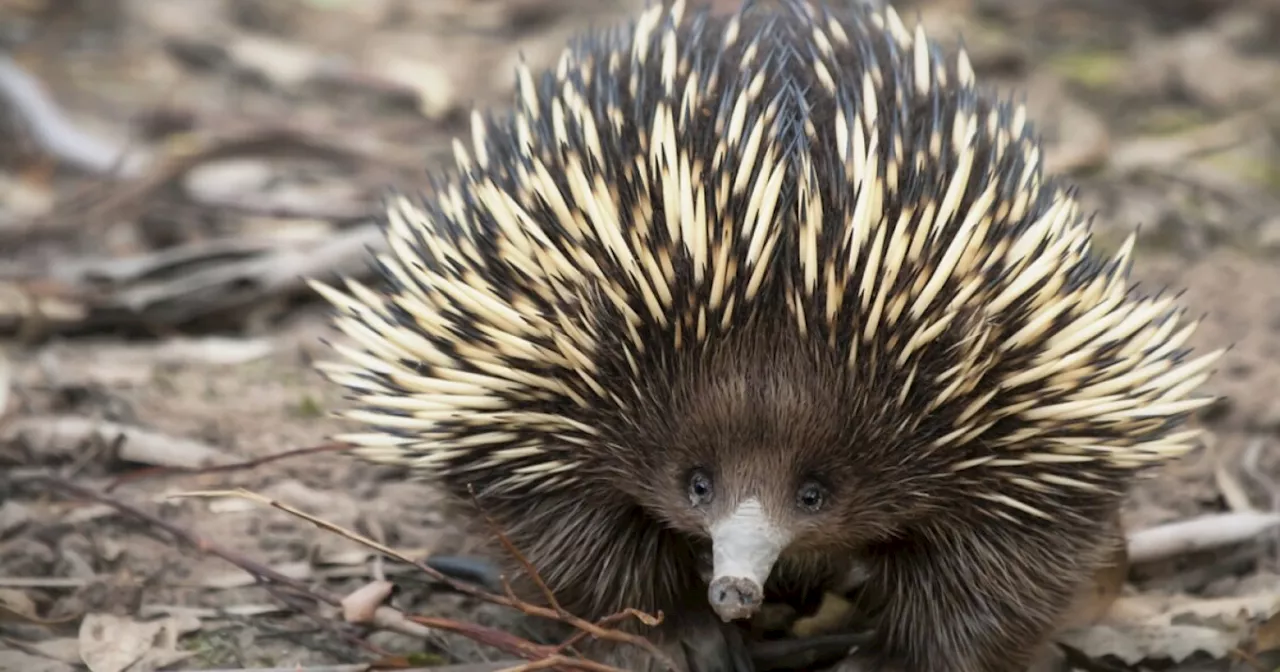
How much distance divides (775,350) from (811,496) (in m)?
0.25

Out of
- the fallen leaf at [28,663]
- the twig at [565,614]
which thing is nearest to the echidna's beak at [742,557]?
the twig at [565,614]

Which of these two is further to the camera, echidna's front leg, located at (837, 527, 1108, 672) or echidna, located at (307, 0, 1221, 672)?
echidna's front leg, located at (837, 527, 1108, 672)

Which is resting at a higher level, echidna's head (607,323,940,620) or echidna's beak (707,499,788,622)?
echidna's head (607,323,940,620)

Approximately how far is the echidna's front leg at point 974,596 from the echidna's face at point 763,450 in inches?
12.8

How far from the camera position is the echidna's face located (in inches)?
100.0

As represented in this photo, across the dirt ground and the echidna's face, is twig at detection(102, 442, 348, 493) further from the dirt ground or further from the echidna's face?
the echidna's face

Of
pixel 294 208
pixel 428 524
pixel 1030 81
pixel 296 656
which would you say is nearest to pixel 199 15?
pixel 294 208

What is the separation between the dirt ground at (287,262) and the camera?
3283mm

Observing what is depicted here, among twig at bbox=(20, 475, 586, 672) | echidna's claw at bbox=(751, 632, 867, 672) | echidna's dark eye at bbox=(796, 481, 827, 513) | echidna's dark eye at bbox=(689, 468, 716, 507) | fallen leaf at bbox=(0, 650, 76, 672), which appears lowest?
fallen leaf at bbox=(0, 650, 76, 672)

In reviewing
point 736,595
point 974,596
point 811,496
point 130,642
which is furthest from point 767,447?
point 130,642

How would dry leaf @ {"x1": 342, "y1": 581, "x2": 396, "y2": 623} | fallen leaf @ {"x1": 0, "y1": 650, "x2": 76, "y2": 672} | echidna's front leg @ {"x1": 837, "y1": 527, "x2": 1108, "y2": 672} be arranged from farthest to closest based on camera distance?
dry leaf @ {"x1": 342, "y1": 581, "x2": 396, "y2": 623} → fallen leaf @ {"x1": 0, "y1": 650, "x2": 76, "y2": 672} → echidna's front leg @ {"x1": 837, "y1": 527, "x2": 1108, "y2": 672}

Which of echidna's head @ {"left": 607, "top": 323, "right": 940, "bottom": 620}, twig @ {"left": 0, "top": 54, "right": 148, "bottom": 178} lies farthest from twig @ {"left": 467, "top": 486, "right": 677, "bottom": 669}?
twig @ {"left": 0, "top": 54, "right": 148, "bottom": 178}

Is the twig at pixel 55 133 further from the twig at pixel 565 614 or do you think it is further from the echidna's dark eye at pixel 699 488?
the echidna's dark eye at pixel 699 488

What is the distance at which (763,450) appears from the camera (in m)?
2.56
